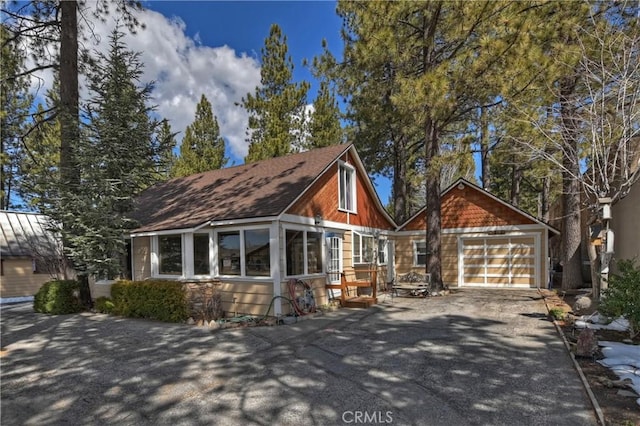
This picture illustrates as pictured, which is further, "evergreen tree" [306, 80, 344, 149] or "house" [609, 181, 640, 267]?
"evergreen tree" [306, 80, 344, 149]

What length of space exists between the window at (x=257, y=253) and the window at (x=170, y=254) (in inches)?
100

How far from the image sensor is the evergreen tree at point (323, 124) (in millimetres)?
22062

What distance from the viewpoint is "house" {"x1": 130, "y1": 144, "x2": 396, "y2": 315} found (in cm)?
980

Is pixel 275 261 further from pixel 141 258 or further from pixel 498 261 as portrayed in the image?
pixel 498 261

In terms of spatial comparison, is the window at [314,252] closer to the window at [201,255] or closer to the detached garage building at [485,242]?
the window at [201,255]

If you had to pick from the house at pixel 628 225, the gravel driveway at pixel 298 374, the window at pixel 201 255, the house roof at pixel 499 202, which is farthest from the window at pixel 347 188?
the house at pixel 628 225

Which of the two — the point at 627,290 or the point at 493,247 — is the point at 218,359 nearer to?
the point at 627,290

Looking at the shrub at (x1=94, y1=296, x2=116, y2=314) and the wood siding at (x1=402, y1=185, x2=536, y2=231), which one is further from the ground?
the wood siding at (x1=402, y1=185, x2=536, y2=231)

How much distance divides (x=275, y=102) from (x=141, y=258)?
1208 centimetres

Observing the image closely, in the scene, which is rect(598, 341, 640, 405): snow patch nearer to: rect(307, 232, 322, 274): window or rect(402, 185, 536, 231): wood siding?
rect(307, 232, 322, 274): window

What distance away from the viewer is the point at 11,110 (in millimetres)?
22344

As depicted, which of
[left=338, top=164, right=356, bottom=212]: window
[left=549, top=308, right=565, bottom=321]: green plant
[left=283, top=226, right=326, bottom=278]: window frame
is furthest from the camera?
[left=338, top=164, right=356, bottom=212]: window

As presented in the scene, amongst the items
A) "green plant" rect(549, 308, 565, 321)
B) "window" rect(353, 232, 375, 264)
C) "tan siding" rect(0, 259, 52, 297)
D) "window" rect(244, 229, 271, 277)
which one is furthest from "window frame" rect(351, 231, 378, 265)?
"tan siding" rect(0, 259, 52, 297)

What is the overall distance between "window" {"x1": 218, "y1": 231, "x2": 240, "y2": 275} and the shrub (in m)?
3.35
